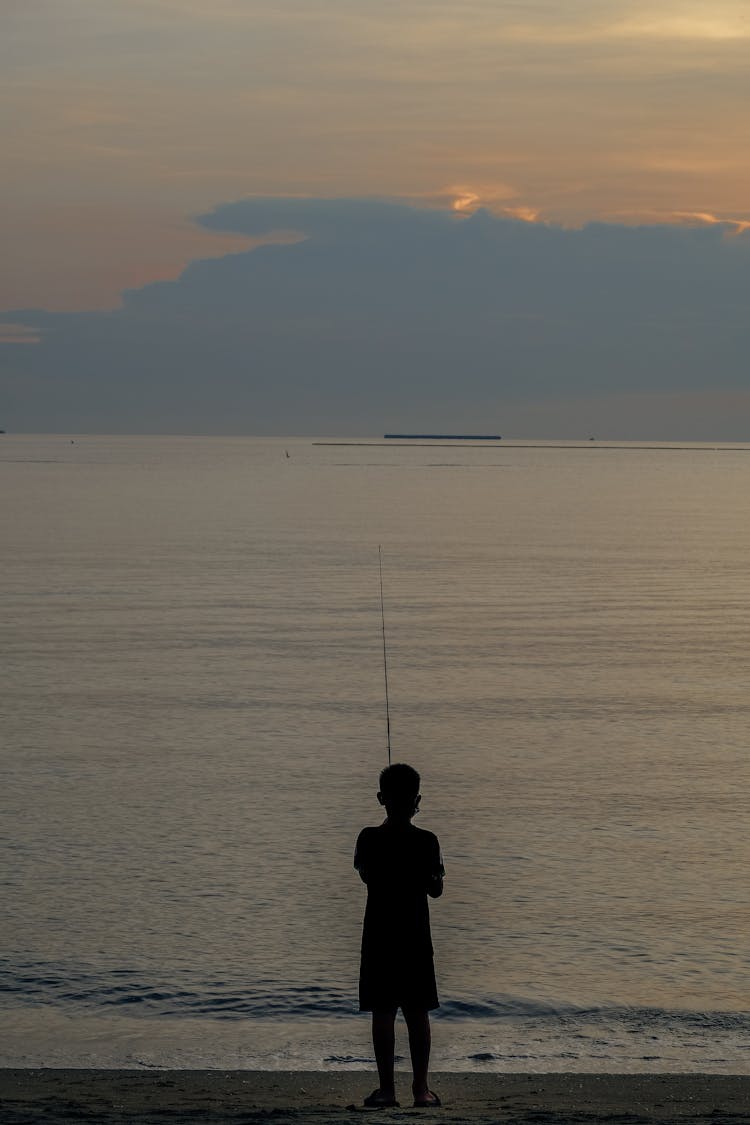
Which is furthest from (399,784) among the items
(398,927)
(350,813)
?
(350,813)

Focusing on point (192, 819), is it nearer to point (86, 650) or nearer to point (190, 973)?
point (190, 973)

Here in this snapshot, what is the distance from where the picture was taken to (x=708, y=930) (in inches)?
420

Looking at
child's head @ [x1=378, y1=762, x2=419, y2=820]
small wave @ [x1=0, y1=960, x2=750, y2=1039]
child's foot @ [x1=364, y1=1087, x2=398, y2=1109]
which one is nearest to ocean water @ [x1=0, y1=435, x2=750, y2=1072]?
small wave @ [x1=0, y1=960, x2=750, y2=1039]

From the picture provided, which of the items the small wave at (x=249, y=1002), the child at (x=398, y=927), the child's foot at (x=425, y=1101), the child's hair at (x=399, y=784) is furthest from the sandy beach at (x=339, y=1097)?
the child's hair at (x=399, y=784)

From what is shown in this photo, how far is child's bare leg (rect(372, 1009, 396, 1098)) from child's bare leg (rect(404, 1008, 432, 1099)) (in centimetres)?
9

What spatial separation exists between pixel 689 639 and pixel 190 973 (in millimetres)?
16933

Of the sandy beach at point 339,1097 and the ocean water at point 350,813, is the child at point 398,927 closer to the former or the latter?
the sandy beach at point 339,1097

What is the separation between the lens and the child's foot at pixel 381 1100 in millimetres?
6699

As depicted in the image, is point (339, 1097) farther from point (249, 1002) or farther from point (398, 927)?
point (249, 1002)

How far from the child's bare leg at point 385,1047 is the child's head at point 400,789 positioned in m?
0.97

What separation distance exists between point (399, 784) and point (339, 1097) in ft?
5.78

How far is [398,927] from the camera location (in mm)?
6633

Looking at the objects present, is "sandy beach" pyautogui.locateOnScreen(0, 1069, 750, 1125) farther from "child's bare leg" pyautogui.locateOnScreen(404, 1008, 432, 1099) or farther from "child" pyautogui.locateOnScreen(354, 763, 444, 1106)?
"child" pyautogui.locateOnScreen(354, 763, 444, 1106)

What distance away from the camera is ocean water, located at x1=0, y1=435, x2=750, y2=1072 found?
9078mm
